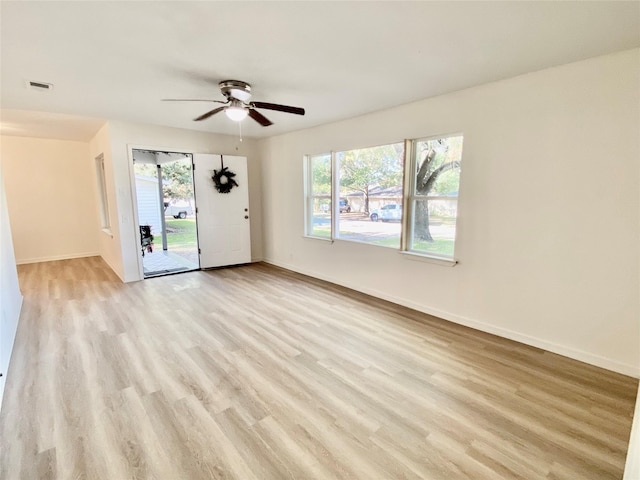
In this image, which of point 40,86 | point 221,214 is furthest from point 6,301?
point 221,214

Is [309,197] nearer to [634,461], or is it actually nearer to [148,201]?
[634,461]

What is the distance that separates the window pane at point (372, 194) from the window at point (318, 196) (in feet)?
0.93

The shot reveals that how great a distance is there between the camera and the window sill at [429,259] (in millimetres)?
3229

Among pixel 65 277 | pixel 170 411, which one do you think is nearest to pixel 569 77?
pixel 170 411

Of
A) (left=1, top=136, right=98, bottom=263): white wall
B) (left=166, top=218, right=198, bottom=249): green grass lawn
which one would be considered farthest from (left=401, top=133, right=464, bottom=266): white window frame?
(left=1, top=136, right=98, bottom=263): white wall

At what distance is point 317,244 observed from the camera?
4938mm

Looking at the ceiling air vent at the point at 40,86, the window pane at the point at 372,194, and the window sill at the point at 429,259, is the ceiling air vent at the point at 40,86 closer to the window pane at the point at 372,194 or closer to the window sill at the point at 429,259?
the window pane at the point at 372,194

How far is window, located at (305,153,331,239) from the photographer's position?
4.77 metres

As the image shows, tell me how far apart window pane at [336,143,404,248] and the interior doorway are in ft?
9.21

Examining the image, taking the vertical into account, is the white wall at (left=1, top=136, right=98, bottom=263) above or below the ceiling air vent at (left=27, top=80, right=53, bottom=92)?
below

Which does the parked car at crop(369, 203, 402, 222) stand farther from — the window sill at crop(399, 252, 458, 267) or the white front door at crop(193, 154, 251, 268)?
the white front door at crop(193, 154, 251, 268)

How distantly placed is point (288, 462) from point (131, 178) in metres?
4.68

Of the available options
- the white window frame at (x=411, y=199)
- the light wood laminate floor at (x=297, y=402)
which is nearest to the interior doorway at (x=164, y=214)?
the light wood laminate floor at (x=297, y=402)

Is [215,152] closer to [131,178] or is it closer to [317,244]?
[131,178]
